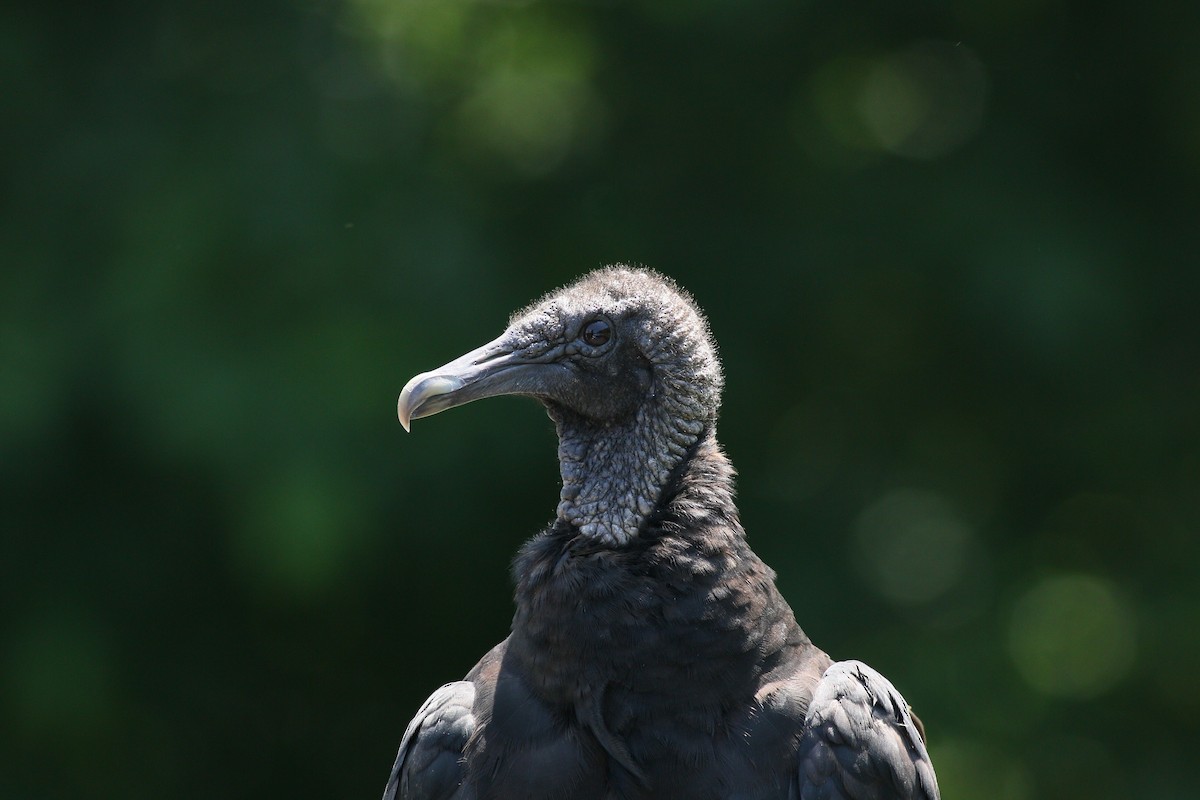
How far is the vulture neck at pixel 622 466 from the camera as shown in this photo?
8.72 ft

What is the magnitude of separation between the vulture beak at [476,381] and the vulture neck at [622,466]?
0.17m

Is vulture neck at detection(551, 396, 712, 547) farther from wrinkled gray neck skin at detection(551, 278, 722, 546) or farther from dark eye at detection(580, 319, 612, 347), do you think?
dark eye at detection(580, 319, 612, 347)

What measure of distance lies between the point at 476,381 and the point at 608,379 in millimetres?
298

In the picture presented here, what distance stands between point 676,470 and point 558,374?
13.6 inches

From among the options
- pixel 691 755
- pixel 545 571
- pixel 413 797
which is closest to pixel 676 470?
pixel 545 571

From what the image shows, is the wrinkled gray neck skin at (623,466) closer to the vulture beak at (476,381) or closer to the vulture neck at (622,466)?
the vulture neck at (622,466)

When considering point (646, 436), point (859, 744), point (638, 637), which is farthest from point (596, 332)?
point (859, 744)

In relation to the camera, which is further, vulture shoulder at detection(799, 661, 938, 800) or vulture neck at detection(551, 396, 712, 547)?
vulture neck at detection(551, 396, 712, 547)

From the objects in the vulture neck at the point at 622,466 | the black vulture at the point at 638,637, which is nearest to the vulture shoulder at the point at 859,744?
the black vulture at the point at 638,637

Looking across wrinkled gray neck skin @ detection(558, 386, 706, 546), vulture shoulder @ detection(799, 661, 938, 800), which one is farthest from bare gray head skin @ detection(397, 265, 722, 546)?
vulture shoulder @ detection(799, 661, 938, 800)

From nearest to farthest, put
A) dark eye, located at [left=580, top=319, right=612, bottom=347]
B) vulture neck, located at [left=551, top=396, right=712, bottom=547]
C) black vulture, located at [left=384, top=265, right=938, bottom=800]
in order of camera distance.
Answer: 1. black vulture, located at [left=384, top=265, right=938, bottom=800]
2. vulture neck, located at [left=551, top=396, right=712, bottom=547]
3. dark eye, located at [left=580, top=319, right=612, bottom=347]

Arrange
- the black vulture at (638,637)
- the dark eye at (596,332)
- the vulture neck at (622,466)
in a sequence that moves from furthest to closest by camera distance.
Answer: the dark eye at (596,332), the vulture neck at (622,466), the black vulture at (638,637)

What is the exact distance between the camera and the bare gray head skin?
273 centimetres

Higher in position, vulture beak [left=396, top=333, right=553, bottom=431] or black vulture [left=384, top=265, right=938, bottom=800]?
vulture beak [left=396, top=333, right=553, bottom=431]
